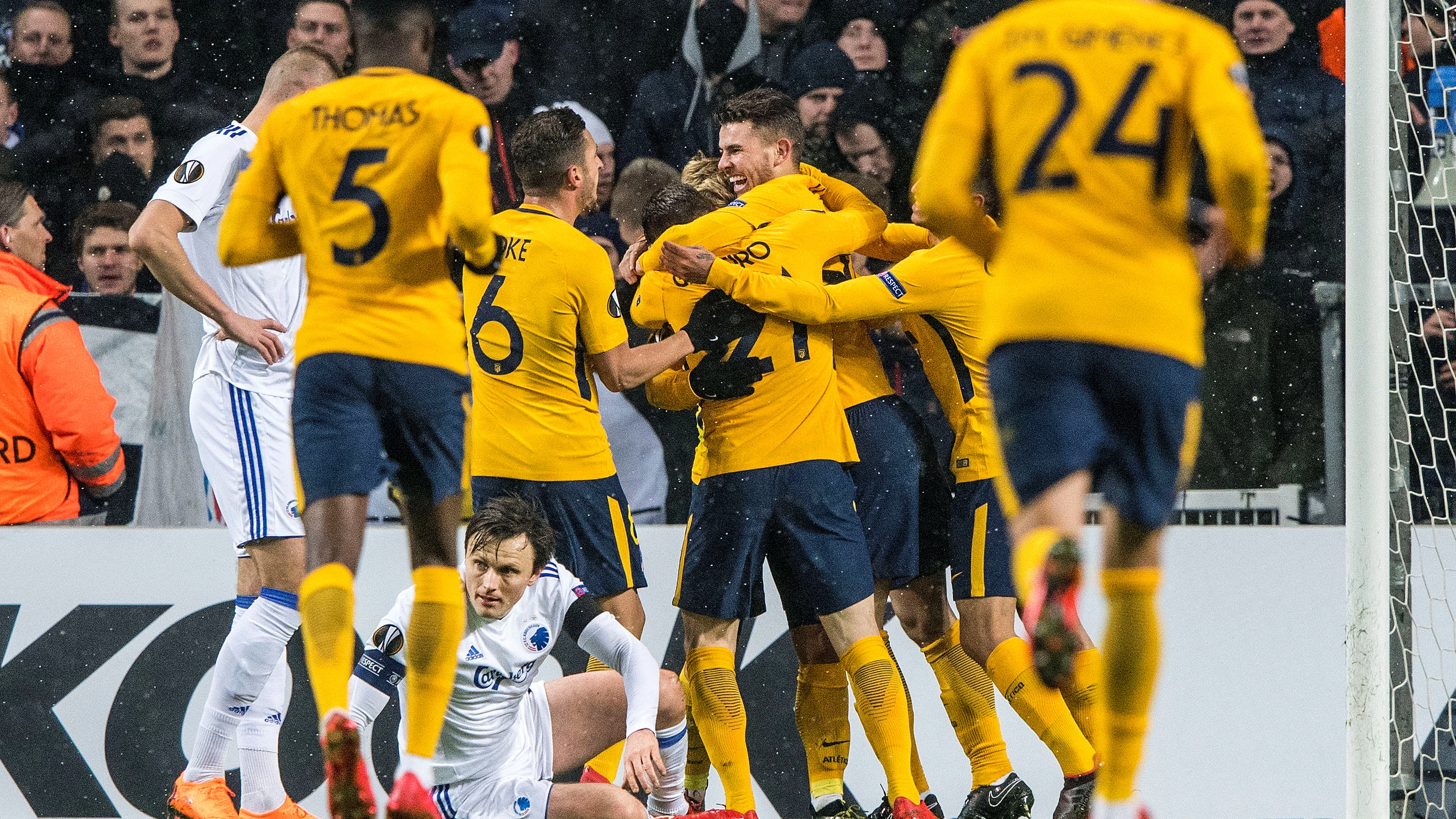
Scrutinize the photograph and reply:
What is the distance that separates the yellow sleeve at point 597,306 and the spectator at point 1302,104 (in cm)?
304

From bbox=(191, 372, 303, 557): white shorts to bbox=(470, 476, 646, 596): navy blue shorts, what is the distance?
1.88ft

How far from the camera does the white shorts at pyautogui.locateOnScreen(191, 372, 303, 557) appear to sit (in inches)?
161

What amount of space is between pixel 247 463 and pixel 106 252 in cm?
233

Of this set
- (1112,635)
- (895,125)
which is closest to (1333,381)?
(895,125)

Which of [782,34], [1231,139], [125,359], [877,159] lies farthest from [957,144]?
[125,359]

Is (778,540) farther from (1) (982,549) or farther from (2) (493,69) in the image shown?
(2) (493,69)

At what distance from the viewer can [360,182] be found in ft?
8.80

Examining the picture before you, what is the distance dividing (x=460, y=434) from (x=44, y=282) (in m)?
3.07

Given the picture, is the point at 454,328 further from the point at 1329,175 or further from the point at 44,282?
the point at 1329,175

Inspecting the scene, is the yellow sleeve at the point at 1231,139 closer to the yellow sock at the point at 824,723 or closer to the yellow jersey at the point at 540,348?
the yellow jersey at the point at 540,348

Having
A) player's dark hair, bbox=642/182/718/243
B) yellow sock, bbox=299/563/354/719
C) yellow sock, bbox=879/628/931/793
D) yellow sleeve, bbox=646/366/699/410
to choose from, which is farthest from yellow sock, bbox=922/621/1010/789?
yellow sock, bbox=299/563/354/719

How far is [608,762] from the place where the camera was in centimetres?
454

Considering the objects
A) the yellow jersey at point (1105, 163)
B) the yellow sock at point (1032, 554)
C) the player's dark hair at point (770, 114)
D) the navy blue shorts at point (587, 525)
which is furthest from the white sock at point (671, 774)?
the yellow jersey at point (1105, 163)

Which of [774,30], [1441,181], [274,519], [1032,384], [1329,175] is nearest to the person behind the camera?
[1032,384]
